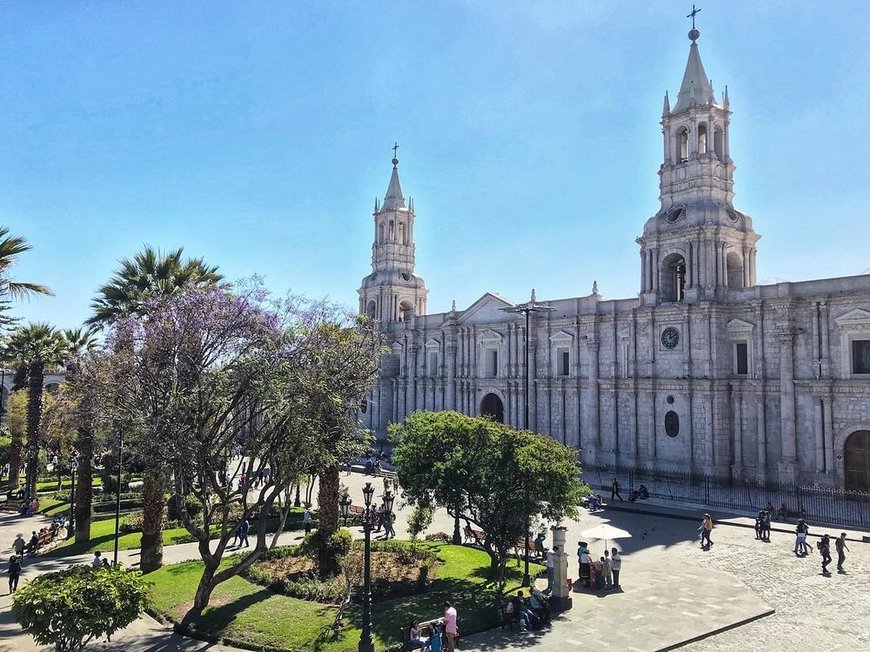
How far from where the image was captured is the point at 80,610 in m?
11.4

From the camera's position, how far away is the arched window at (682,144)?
37312mm

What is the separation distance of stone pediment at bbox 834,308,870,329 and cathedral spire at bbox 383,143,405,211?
35.2 metres

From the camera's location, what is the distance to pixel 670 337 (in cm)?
3581

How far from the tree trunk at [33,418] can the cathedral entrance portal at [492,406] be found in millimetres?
27262

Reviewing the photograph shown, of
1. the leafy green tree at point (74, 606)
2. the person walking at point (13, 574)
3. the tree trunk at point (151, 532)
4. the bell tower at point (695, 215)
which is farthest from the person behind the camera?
the bell tower at point (695, 215)

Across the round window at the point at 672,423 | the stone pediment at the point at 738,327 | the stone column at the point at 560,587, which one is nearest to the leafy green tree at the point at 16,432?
the stone column at the point at 560,587

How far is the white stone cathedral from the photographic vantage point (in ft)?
98.3

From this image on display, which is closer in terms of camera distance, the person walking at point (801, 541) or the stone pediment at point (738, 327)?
the person walking at point (801, 541)

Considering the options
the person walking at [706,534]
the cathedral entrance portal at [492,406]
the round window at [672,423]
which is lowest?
the person walking at [706,534]

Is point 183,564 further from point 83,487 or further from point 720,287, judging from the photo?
point 720,287

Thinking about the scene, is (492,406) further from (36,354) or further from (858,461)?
(36,354)

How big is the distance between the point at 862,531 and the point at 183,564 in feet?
77.1

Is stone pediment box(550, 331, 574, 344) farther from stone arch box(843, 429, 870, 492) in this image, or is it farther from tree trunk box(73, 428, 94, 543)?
tree trunk box(73, 428, 94, 543)

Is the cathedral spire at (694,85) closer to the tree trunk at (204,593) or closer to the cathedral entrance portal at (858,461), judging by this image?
the cathedral entrance portal at (858,461)
